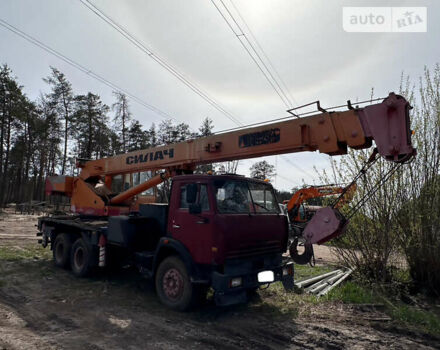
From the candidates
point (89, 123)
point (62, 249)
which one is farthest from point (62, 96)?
point (62, 249)

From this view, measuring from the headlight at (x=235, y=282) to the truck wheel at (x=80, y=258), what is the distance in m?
4.14

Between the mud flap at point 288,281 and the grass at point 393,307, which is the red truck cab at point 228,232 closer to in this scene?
the mud flap at point 288,281

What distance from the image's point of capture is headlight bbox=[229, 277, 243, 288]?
487cm

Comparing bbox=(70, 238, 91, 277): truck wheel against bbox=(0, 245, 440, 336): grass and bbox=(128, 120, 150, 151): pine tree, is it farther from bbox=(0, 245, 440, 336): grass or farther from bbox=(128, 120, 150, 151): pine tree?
bbox=(128, 120, 150, 151): pine tree

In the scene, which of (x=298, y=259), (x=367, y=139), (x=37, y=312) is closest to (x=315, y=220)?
(x=298, y=259)

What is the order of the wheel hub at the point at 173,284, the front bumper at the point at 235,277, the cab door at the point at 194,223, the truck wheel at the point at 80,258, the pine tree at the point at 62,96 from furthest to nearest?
the pine tree at the point at 62,96
the truck wheel at the point at 80,258
the wheel hub at the point at 173,284
the cab door at the point at 194,223
the front bumper at the point at 235,277

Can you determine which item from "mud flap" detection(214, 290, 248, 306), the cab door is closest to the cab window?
the cab door

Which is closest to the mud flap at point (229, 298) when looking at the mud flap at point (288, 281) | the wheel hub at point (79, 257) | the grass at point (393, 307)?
the mud flap at point (288, 281)

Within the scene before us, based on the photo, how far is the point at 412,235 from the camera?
20.9 feet

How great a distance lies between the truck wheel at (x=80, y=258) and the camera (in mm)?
7503

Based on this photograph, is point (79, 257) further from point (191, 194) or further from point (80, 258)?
point (191, 194)

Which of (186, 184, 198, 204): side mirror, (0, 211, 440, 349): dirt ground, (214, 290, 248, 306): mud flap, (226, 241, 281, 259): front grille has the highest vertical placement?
(186, 184, 198, 204): side mirror

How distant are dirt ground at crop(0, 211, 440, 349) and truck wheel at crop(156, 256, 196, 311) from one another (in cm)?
17

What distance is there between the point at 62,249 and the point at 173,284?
4.67 meters
